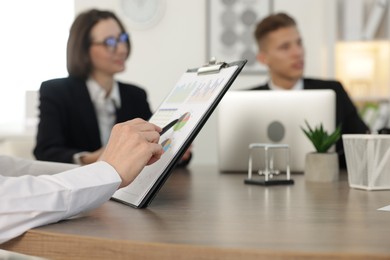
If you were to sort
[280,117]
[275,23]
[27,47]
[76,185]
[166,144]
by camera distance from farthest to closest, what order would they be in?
[27,47], [275,23], [280,117], [166,144], [76,185]

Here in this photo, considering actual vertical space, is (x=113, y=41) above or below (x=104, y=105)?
above

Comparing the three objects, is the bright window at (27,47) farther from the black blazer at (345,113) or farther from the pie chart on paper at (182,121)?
the pie chart on paper at (182,121)

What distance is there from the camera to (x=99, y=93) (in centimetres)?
358

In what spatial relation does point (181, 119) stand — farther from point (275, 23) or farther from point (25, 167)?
point (275, 23)

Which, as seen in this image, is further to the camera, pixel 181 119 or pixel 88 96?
pixel 88 96

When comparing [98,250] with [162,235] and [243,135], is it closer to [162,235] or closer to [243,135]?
[162,235]

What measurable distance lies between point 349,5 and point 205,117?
3.78 meters

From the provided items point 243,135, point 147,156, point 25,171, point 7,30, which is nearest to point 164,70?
point 7,30

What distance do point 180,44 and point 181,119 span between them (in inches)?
147

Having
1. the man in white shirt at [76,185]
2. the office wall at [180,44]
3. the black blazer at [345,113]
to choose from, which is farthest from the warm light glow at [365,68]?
the man in white shirt at [76,185]

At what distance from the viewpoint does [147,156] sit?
1.36 meters

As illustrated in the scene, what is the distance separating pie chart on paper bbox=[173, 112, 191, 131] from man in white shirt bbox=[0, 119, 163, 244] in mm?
95

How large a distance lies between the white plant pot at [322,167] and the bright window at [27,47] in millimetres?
3991

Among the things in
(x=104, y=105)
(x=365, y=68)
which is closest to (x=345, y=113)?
(x=104, y=105)
